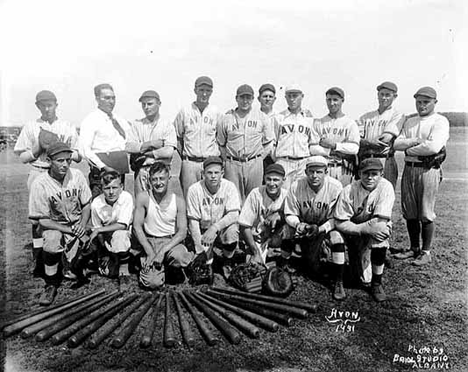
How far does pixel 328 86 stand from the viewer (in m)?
6.48

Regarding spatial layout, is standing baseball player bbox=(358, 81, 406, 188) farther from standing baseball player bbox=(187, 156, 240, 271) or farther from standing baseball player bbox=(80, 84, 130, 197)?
standing baseball player bbox=(80, 84, 130, 197)

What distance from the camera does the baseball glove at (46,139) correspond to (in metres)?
6.04

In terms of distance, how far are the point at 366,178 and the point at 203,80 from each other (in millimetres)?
2913

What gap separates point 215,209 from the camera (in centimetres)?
570

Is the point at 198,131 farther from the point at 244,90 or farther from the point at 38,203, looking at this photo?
the point at 38,203

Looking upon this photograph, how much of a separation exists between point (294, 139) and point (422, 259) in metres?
2.57

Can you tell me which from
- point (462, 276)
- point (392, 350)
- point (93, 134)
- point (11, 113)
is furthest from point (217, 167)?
point (462, 276)

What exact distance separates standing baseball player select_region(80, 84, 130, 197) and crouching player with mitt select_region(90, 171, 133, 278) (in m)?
0.37

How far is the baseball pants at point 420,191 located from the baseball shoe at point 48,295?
4.96 m

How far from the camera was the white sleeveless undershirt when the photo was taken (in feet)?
18.2

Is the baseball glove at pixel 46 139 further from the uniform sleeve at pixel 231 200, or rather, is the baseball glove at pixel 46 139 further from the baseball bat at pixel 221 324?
the baseball bat at pixel 221 324

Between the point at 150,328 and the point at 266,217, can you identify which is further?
the point at 266,217

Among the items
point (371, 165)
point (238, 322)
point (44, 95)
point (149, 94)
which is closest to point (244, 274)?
point (238, 322)

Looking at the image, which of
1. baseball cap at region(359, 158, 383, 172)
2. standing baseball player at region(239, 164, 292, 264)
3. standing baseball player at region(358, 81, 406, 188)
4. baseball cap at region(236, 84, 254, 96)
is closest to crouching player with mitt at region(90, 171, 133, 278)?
standing baseball player at region(239, 164, 292, 264)
